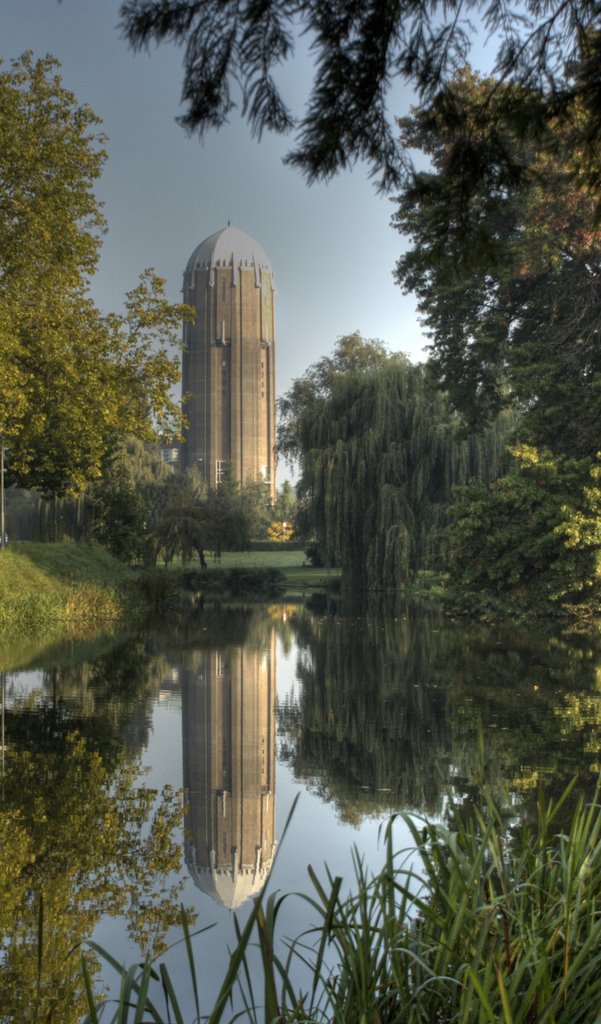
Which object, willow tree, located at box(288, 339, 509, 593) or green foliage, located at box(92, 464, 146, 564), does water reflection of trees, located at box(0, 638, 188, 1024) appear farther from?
willow tree, located at box(288, 339, 509, 593)

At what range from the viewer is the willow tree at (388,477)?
28.6m

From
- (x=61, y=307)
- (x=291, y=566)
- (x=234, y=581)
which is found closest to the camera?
Answer: (x=61, y=307)

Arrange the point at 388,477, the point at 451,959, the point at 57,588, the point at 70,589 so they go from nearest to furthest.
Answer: the point at 451,959 < the point at 57,588 < the point at 70,589 < the point at 388,477

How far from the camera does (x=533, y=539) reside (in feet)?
57.0

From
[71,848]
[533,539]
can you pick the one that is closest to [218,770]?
[71,848]

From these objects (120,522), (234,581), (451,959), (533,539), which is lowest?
(451,959)

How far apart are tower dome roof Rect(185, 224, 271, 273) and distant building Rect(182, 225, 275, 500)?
9 cm

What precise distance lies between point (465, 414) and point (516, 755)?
15259mm

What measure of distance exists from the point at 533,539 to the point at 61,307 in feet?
30.3

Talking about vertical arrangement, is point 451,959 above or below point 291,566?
below

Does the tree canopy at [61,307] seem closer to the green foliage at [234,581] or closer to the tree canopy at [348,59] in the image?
the tree canopy at [348,59]

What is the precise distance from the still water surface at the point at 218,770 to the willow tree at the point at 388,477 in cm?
1441

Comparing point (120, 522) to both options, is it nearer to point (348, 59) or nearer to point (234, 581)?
point (234, 581)

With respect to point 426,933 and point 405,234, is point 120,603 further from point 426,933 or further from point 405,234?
point 426,933
